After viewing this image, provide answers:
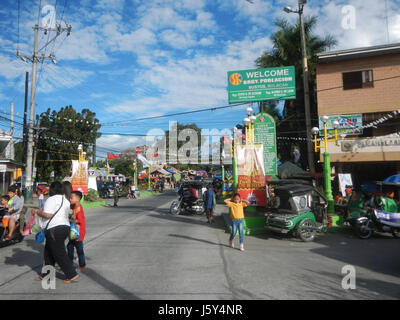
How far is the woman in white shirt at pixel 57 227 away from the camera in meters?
4.91

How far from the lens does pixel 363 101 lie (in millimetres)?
19938

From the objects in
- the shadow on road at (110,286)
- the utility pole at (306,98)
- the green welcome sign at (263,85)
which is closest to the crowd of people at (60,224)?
the shadow on road at (110,286)

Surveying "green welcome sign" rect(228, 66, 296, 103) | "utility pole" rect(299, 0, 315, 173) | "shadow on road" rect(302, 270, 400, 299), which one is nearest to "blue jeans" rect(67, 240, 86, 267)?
"shadow on road" rect(302, 270, 400, 299)

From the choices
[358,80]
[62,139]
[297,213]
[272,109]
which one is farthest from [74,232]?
[62,139]

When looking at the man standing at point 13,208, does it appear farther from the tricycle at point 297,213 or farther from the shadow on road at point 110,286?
the tricycle at point 297,213

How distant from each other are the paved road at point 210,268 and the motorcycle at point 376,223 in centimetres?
37

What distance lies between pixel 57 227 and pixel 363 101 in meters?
21.0

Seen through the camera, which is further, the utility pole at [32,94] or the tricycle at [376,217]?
the utility pole at [32,94]

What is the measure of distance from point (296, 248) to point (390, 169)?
16.5 m

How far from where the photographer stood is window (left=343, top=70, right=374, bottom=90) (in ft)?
65.9

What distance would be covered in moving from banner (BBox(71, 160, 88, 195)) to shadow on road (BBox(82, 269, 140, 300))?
50.4 ft

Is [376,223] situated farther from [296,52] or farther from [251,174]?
[296,52]
